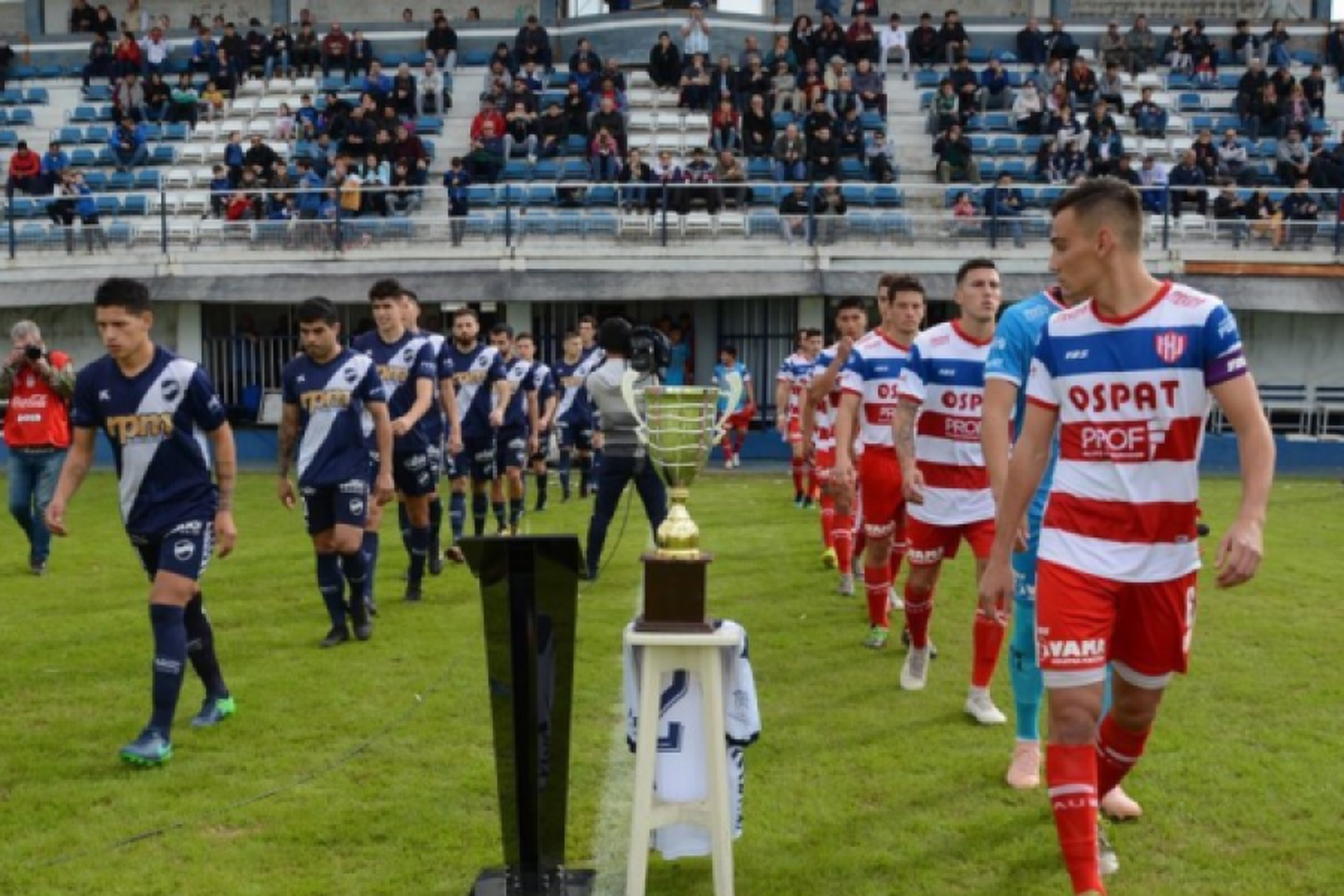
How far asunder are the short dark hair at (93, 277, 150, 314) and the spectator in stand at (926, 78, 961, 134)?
2388 centimetres

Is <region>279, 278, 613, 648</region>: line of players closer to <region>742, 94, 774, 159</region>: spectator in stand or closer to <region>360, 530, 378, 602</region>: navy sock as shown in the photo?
<region>360, 530, 378, 602</region>: navy sock

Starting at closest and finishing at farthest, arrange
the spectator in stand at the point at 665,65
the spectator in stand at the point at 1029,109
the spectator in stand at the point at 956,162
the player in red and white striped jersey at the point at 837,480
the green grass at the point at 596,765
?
the green grass at the point at 596,765, the player in red and white striped jersey at the point at 837,480, the spectator in stand at the point at 956,162, the spectator in stand at the point at 1029,109, the spectator in stand at the point at 665,65

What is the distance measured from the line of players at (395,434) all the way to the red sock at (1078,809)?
307cm

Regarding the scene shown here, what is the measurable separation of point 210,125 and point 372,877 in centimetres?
2889

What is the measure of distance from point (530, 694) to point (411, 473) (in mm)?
6137

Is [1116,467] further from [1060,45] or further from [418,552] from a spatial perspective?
[1060,45]

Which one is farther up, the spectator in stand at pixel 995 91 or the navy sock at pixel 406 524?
the spectator in stand at pixel 995 91

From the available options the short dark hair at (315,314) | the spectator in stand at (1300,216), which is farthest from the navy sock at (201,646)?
the spectator in stand at (1300,216)

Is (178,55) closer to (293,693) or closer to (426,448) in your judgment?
(426,448)

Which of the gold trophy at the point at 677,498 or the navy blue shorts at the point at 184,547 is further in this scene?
the navy blue shorts at the point at 184,547

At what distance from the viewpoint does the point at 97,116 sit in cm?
3231

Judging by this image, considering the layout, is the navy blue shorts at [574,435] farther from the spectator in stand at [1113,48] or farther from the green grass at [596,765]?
the spectator in stand at [1113,48]

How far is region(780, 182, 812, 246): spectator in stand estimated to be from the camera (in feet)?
80.8

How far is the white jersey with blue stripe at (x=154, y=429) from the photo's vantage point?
22.0 feet
